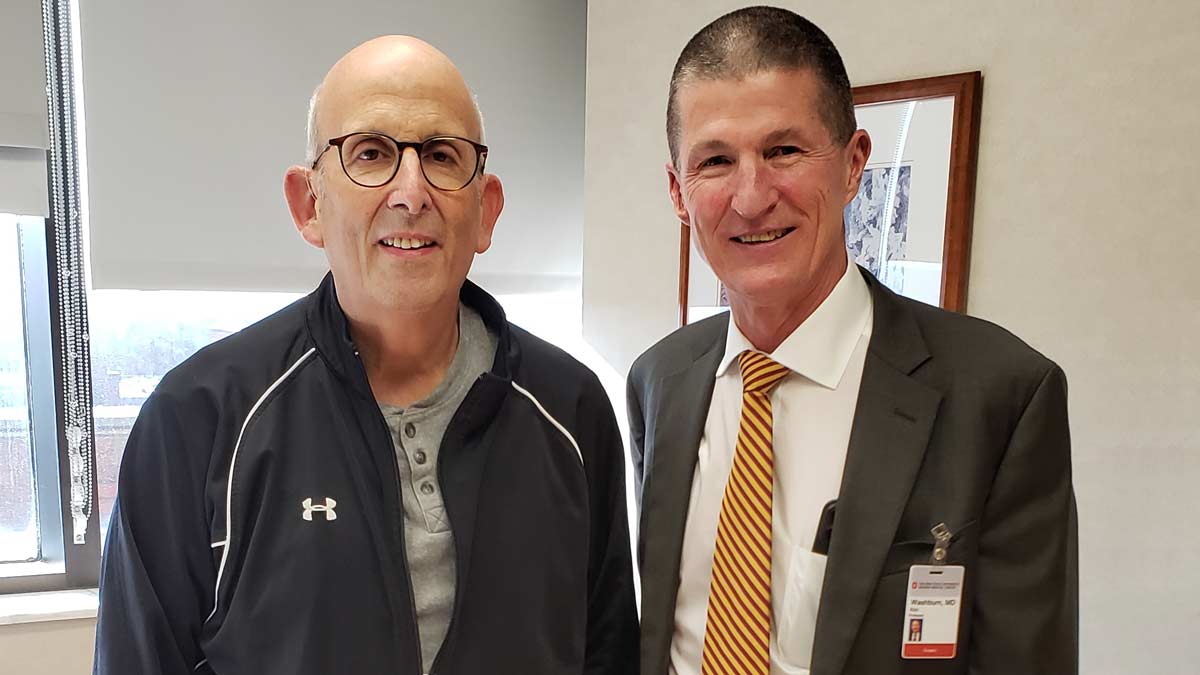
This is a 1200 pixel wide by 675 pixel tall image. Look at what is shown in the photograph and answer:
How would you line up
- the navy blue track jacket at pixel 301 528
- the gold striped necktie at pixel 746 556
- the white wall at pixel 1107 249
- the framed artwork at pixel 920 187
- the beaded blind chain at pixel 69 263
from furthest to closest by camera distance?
the beaded blind chain at pixel 69 263 < the framed artwork at pixel 920 187 < the white wall at pixel 1107 249 < the gold striped necktie at pixel 746 556 < the navy blue track jacket at pixel 301 528

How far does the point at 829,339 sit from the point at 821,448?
0.16m

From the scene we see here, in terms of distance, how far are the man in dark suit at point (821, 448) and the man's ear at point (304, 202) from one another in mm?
551

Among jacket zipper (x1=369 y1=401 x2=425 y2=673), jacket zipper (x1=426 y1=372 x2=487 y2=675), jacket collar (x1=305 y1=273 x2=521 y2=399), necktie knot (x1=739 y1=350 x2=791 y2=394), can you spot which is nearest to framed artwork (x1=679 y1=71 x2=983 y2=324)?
necktie knot (x1=739 y1=350 x2=791 y2=394)

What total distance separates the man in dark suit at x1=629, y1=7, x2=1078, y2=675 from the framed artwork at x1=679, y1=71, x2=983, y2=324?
0.70 m

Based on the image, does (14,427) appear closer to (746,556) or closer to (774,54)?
(746,556)

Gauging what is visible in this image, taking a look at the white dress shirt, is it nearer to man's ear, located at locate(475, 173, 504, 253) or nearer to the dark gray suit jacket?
the dark gray suit jacket

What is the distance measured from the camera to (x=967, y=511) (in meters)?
1.05

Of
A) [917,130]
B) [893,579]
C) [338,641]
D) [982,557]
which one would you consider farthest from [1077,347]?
[338,641]

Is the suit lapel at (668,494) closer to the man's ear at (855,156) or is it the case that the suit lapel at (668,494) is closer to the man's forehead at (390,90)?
the man's ear at (855,156)

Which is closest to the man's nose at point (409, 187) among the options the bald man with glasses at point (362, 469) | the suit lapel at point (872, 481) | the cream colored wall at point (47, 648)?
the bald man with glasses at point (362, 469)

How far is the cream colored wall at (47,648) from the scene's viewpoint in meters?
2.50

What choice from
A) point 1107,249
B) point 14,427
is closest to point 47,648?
point 14,427

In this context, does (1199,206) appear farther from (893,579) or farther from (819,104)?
(893,579)

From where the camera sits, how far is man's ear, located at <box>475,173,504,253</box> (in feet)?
3.84
